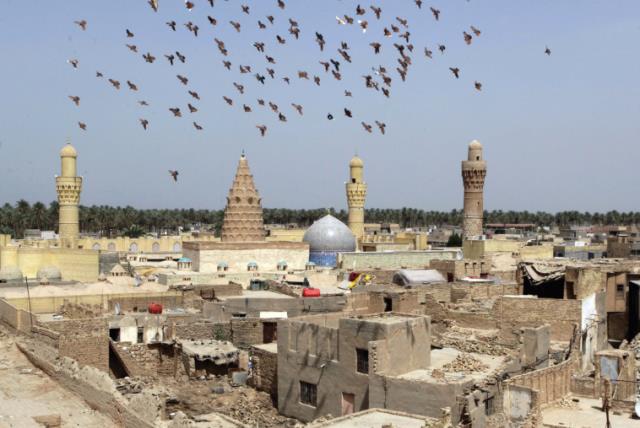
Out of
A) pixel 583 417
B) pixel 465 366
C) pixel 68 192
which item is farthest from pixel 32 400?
pixel 68 192

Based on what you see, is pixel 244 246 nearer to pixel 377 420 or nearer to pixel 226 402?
pixel 226 402

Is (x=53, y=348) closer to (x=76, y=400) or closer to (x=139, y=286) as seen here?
(x=76, y=400)

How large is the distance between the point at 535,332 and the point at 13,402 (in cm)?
1314

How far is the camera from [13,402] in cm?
1922

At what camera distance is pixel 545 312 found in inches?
1059

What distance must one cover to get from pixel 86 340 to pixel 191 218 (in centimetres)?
10831

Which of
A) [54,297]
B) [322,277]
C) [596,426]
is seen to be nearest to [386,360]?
[596,426]

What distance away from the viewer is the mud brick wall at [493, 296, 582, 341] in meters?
26.5

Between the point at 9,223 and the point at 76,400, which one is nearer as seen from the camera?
the point at 76,400

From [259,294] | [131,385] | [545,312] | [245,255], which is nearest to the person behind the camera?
[131,385]

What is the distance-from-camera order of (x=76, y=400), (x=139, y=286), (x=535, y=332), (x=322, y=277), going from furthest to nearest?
(x=322, y=277)
(x=139, y=286)
(x=535, y=332)
(x=76, y=400)

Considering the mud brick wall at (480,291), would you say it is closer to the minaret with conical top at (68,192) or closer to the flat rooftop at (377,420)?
the flat rooftop at (377,420)

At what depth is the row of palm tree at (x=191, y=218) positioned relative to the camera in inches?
3787

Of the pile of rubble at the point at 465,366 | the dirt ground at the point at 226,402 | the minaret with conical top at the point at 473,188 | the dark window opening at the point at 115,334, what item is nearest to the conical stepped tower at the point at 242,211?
the minaret with conical top at the point at 473,188
